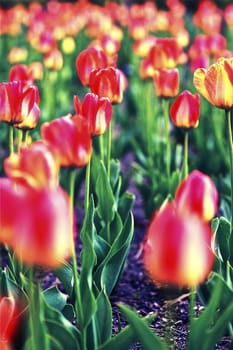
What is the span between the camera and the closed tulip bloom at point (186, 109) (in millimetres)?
2590

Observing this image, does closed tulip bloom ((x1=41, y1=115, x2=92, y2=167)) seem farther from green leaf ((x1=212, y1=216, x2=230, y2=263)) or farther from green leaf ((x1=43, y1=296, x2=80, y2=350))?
green leaf ((x1=212, y1=216, x2=230, y2=263))

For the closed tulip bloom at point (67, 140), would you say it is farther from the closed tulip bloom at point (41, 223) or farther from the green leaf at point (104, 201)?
the green leaf at point (104, 201)

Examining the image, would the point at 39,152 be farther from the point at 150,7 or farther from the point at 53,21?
the point at 150,7

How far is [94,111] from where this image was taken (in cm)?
222

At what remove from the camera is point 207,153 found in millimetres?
4191

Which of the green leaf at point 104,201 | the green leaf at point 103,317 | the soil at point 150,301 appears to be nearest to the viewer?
the green leaf at point 103,317

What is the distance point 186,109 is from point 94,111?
1.63 ft

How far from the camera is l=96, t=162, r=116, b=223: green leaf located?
→ 2.72m

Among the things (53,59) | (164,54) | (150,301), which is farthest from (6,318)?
(53,59)

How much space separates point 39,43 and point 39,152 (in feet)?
12.2

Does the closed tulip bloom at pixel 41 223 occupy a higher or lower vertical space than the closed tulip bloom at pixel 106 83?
lower

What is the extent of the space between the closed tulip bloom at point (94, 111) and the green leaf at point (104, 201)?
0.46 meters

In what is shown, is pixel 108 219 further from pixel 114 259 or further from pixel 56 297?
pixel 56 297

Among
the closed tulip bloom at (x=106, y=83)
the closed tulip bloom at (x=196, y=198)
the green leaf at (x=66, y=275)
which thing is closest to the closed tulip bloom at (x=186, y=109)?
the closed tulip bloom at (x=106, y=83)
